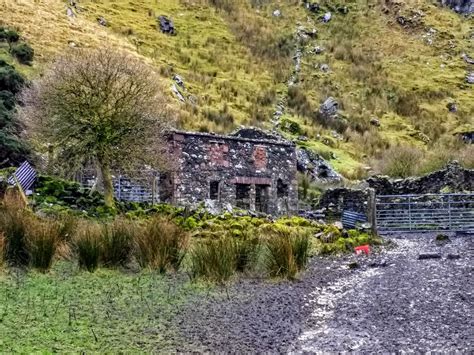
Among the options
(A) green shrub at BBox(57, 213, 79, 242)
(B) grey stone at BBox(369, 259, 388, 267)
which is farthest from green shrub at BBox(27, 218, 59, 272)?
(B) grey stone at BBox(369, 259, 388, 267)

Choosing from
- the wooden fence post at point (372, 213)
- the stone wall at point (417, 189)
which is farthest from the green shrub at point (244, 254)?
the stone wall at point (417, 189)

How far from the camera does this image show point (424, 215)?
60.2 ft

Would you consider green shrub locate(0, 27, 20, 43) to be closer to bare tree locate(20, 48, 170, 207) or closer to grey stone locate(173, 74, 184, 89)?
grey stone locate(173, 74, 184, 89)

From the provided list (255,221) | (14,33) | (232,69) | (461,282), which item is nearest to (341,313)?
(461,282)

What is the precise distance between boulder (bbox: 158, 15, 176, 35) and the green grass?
4112cm

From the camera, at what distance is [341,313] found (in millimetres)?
6883

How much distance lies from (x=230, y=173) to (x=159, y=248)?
10.4 meters

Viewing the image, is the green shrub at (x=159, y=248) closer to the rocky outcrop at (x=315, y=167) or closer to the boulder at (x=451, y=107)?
the rocky outcrop at (x=315, y=167)

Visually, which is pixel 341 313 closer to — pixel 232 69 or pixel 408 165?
pixel 408 165

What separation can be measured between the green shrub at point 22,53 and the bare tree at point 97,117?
16407 millimetres

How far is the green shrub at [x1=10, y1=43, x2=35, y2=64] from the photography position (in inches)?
1177

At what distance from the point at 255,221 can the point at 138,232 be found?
5.63 metres

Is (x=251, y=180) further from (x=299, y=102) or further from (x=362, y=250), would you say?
(x=299, y=102)

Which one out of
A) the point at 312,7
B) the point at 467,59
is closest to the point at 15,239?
the point at 467,59
